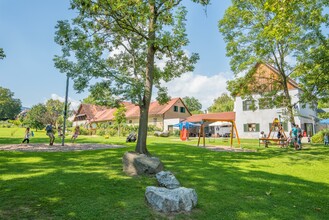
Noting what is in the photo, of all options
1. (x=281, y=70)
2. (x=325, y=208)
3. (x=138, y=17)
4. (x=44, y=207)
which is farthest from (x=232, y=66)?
(x=44, y=207)

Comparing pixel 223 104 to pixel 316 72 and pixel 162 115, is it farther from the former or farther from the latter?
pixel 316 72

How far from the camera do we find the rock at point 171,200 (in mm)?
4461

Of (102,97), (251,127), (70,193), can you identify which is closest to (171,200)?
(70,193)

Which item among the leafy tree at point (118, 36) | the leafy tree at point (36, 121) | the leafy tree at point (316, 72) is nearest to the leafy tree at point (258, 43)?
the leafy tree at point (316, 72)

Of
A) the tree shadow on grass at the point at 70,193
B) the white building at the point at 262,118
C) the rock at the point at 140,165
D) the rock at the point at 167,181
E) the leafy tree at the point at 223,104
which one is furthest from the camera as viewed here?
the leafy tree at the point at 223,104

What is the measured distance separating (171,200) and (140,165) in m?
2.81

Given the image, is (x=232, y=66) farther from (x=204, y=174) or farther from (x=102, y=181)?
(x=102, y=181)

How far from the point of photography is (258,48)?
18922 mm

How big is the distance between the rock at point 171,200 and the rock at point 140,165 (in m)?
2.35

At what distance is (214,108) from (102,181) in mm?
70061

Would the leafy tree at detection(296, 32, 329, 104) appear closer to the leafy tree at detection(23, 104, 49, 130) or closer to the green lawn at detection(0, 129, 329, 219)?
the green lawn at detection(0, 129, 329, 219)

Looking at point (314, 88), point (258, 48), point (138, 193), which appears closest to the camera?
point (138, 193)

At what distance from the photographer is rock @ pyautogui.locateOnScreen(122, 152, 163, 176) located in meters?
7.12

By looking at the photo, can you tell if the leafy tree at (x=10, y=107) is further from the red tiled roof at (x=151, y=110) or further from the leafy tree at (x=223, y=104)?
→ the leafy tree at (x=223, y=104)
